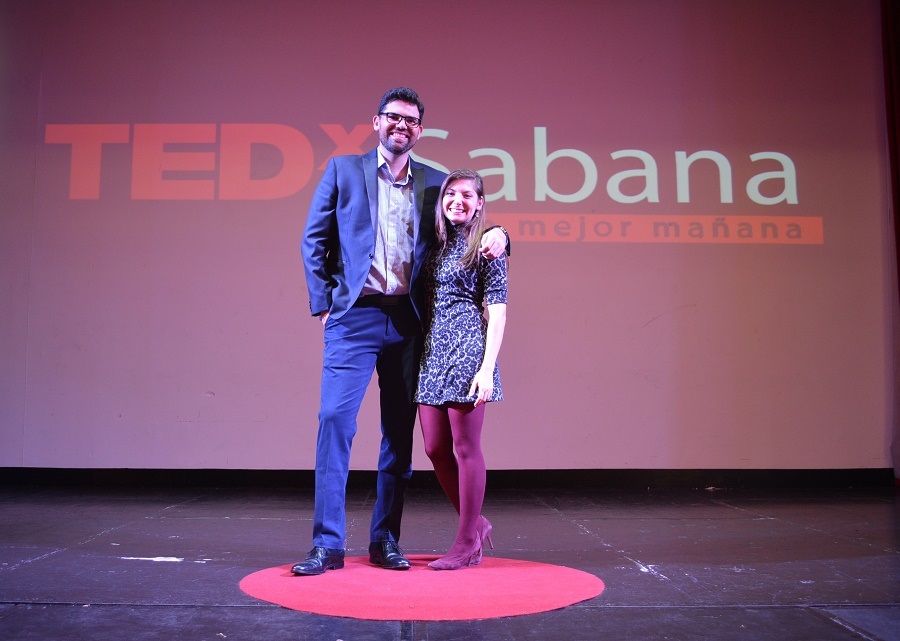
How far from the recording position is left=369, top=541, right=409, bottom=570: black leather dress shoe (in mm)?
2158

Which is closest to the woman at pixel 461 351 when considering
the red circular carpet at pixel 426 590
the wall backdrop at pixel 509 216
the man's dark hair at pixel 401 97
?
the red circular carpet at pixel 426 590

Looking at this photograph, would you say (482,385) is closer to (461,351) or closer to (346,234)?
(461,351)

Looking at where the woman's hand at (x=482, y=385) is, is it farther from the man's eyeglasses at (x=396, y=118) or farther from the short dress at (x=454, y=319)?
the man's eyeglasses at (x=396, y=118)

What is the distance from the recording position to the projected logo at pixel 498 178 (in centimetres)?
455

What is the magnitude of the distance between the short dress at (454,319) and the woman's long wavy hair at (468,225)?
0.02 metres

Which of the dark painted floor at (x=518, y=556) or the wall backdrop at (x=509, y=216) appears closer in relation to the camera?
the dark painted floor at (x=518, y=556)

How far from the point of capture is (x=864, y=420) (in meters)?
4.55

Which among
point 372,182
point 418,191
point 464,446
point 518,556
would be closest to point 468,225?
point 418,191

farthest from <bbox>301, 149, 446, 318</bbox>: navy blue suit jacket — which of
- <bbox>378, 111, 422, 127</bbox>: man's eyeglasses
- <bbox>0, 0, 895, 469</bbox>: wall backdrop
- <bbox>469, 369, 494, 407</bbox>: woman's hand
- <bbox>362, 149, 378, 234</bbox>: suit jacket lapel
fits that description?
<bbox>0, 0, 895, 469</bbox>: wall backdrop

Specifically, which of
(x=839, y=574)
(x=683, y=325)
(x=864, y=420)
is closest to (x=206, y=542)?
(x=839, y=574)

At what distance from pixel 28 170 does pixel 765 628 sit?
4.58 meters

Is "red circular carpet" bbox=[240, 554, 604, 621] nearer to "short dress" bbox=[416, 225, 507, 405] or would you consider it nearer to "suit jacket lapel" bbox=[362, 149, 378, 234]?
"short dress" bbox=[416, 225, 507, 405]

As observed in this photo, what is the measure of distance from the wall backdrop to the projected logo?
0.04 ft

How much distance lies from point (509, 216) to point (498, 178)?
0.24 m
